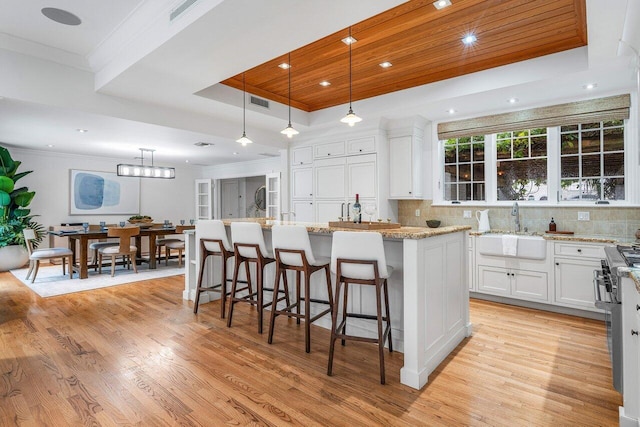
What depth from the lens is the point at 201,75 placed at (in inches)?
136

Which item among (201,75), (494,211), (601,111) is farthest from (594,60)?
(201,75)

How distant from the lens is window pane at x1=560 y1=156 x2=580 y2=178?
4.13m

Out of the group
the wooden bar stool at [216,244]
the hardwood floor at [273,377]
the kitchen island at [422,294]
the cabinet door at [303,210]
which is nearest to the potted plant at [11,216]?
the hardwood floor at [273,377]

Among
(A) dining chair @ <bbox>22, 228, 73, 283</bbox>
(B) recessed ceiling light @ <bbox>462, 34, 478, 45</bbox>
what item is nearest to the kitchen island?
(B) recessed ceiling light @ <bbox>462, 34, 478, 45</bbox>

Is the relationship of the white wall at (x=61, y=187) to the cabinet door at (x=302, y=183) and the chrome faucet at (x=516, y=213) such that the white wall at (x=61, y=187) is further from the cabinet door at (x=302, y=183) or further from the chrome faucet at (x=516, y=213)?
the chrome faucet at (x=516, y=213)

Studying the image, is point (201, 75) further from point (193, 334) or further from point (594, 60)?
point (594, 60)

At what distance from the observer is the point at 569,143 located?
4168 mm

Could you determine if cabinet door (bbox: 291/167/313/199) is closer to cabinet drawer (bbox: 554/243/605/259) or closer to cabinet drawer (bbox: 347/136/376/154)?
cabinet drawer (bbox: 347/136/376/154)

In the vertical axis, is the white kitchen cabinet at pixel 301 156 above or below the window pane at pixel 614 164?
above

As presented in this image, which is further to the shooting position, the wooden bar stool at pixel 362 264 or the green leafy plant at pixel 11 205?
the green leafy plant at pixel 11 205

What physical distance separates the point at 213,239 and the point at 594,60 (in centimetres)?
408

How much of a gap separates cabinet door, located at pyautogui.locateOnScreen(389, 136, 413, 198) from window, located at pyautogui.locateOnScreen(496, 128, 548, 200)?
1.20 metres

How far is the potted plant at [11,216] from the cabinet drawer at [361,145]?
5.74m

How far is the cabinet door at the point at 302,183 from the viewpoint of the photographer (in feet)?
19.9
